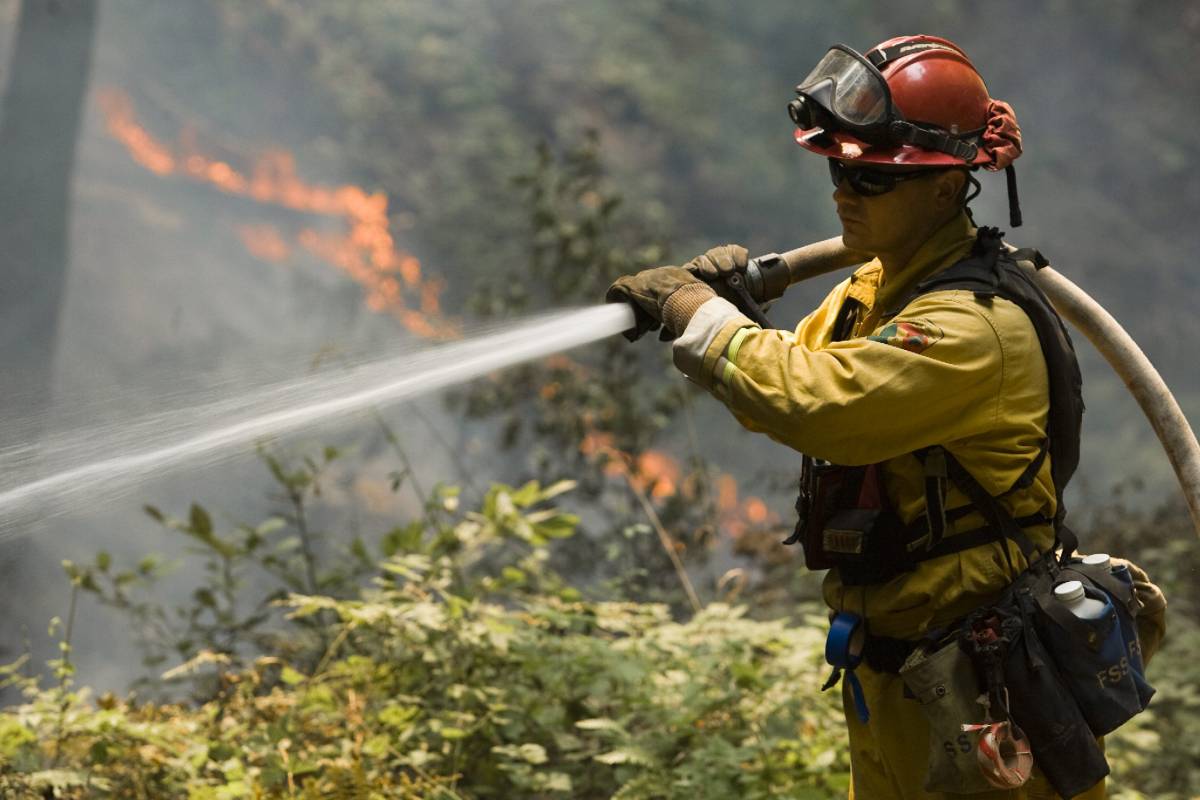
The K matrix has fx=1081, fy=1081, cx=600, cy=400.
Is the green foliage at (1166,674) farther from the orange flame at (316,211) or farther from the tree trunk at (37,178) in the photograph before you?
the tree trunk at (37,178)

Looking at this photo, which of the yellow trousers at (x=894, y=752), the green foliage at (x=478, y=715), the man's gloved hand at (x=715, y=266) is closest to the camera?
the yellow trousers at (x=894, y=752)

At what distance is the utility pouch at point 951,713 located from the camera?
2064 mm

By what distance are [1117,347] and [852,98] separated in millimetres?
967

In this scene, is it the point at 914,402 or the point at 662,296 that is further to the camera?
the point at 662,296

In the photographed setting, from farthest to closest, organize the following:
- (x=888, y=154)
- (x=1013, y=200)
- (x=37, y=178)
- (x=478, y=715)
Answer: (x=37, y=178) → (x=478, y=715) → (x=1013, y=200) → (x=888, y=154)

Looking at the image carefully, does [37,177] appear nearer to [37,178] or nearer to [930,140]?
[37,178]

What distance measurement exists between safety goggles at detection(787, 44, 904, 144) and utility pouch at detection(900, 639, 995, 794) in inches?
40.9

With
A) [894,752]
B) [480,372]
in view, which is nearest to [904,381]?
[894,752]

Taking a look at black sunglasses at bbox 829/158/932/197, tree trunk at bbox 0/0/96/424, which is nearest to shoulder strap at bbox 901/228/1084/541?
black sunglasses at bbox 829/158/932/197

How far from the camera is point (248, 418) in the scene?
8.85 feet

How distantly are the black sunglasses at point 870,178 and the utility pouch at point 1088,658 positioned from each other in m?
0.88

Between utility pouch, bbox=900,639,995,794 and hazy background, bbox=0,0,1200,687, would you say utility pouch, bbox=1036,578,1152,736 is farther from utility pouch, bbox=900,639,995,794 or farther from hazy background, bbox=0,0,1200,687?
hazy background, bbox=0,0,1200,687

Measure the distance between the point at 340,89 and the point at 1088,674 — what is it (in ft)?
Answer: 39.3

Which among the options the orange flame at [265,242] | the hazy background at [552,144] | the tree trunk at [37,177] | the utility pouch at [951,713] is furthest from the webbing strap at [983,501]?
the orange flame at [265,242]
